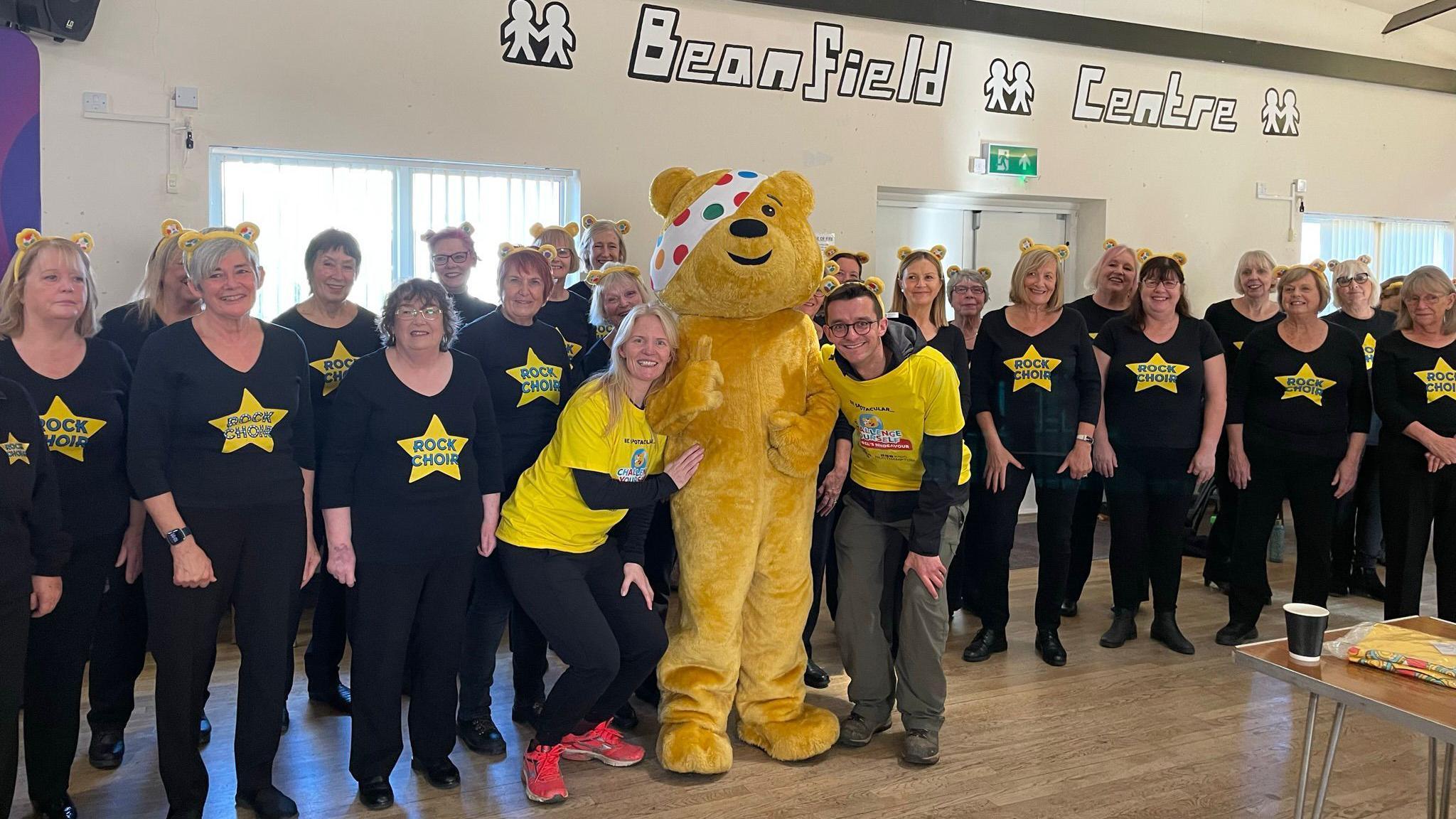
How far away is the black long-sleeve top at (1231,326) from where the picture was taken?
4.63m

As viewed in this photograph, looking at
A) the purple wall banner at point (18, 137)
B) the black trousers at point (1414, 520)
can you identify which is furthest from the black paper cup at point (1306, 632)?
the purple wall banner at point (18, 137)

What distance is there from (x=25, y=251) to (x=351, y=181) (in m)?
2.60

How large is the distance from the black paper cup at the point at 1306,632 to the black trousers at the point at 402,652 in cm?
201

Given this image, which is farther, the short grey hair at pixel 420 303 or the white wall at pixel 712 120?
the white wall at pixel 712 120

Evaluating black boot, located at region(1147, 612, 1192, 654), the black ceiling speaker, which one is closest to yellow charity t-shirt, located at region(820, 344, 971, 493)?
black boot, located at region(1147, 612, 1192, 654)

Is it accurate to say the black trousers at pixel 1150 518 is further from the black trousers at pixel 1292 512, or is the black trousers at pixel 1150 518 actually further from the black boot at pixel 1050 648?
the black boot at pixel 1050 648

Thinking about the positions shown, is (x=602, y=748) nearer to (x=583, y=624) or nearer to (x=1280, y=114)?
(x=583, y=624)

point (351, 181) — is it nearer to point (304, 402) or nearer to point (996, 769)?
point (304, 402)

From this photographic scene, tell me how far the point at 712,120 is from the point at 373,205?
183 centimetres

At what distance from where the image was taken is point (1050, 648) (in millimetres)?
3971

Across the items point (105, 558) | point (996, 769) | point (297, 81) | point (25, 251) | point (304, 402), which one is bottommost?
point (996, 769)

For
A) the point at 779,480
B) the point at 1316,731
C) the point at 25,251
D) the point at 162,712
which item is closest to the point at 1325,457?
the point at 1316,731

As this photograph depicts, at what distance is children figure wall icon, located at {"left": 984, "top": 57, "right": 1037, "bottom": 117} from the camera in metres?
6.29

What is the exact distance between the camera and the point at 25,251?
249 cm
